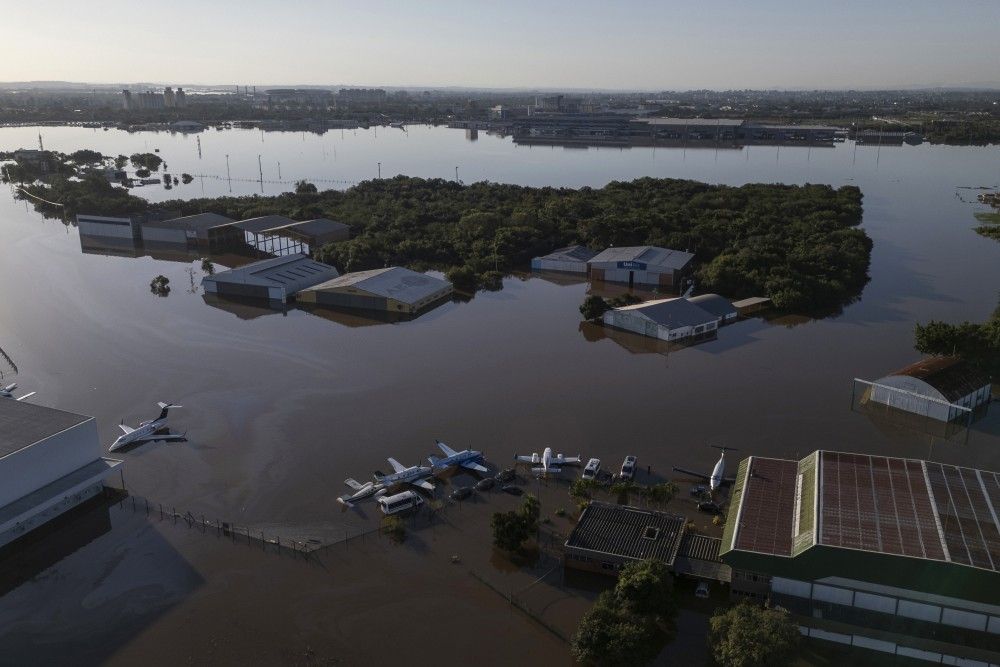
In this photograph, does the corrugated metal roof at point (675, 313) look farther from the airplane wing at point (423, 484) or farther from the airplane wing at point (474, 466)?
the airplane wing at point (423, 484)

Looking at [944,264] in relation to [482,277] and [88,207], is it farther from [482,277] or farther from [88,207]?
[88,207]

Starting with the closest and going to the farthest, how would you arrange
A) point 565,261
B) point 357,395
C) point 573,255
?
point 357,395 < point 565,261 < point 573,255

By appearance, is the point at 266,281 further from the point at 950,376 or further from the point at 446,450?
the point at 950,376

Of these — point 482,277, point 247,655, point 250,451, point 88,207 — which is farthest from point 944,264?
point 88,207

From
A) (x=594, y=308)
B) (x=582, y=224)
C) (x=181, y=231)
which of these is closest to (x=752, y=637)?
(x=594, y=308)

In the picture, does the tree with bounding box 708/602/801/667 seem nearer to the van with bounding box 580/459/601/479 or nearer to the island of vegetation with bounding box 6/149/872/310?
the van with bounding box 580/459/601/479

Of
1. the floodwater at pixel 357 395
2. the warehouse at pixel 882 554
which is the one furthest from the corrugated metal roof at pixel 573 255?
the warehouse at pixel 882 554
